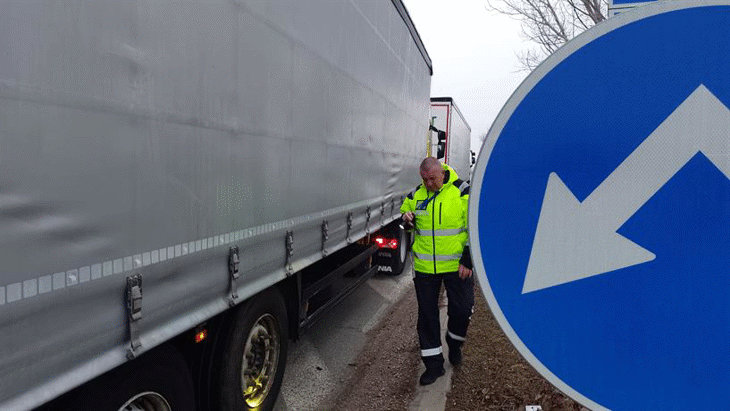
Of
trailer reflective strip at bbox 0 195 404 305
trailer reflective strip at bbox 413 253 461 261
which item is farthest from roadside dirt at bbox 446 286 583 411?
trailer reflective strip at bbox 0 195 404 305

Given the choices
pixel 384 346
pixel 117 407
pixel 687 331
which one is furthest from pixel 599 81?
pixel 384 346

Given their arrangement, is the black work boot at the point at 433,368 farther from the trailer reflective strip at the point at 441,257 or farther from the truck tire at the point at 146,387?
the truck tire at the point at 146,387

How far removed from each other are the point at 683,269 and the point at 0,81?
169 cm

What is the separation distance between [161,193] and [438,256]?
2.77 m

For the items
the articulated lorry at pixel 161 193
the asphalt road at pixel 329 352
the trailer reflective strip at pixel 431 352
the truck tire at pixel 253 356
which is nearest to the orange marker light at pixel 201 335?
the articulated lorry at pixel 161 193

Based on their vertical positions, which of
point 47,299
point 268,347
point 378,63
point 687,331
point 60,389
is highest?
point 378,63

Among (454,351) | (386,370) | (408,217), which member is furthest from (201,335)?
(454,351)

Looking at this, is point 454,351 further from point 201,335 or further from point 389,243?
point 389,243

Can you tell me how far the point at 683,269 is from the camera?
118 centimetres

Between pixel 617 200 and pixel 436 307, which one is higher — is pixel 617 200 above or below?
above

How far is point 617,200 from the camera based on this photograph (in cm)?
121

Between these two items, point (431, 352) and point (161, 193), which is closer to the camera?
point (161, 193)

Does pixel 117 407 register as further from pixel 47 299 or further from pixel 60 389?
pixel 47 299

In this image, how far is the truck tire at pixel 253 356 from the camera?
3205mm
